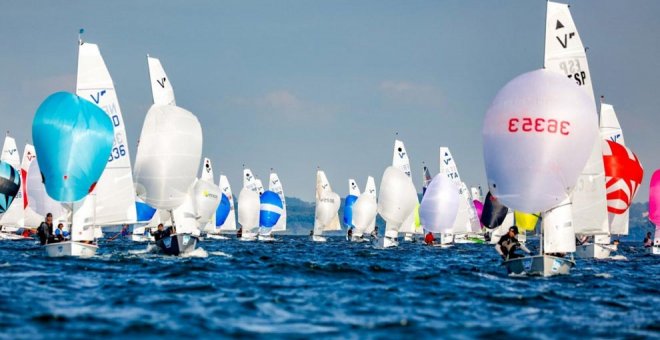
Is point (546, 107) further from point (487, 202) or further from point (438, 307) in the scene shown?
point (487, 202)

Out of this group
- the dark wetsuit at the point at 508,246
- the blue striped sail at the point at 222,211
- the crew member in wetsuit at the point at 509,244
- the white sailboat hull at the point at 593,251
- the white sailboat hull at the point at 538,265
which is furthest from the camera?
the blue striped sail at the point at 222,211

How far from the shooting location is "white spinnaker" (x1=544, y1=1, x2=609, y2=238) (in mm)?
35875

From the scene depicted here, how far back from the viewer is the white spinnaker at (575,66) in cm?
3588

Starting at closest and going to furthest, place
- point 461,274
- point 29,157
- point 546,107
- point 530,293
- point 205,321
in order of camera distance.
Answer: point 205,321 < point 530,293 < point 546,107 < point 461,274 < point 29,157

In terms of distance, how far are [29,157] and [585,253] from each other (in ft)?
149

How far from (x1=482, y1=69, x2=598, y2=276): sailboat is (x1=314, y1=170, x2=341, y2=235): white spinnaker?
6946 centimetres

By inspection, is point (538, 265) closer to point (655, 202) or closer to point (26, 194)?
point (655, 202)

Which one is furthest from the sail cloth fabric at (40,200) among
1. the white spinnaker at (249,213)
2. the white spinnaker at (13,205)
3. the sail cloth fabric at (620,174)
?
the sail cloth fabric at (620,174)

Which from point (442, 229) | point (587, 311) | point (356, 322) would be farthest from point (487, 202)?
point (356, 322)

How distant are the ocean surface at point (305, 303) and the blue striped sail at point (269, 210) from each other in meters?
58.4

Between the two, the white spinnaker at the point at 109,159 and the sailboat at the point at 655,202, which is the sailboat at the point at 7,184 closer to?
the white spinnaker at the point at 109,159

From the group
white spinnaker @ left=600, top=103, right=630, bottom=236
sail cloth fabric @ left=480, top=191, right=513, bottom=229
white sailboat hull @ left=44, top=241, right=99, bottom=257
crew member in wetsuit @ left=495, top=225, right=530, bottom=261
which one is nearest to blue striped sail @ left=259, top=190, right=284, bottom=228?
sail cloth fabric @ left=480, top=191, right=513, bottom=229

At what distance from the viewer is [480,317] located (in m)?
18.5

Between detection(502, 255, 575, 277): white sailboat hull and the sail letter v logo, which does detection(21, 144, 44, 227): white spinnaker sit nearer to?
the sail letter v logo
